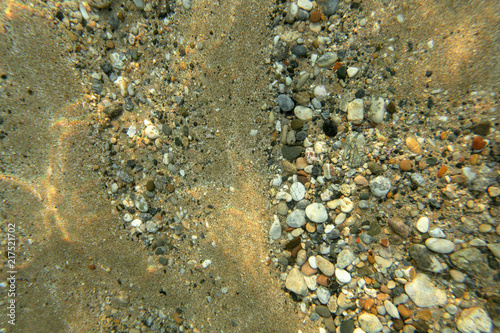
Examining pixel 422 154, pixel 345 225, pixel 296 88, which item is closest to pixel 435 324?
pixel 345 225

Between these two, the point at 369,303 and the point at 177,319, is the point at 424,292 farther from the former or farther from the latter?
the point at 177,319

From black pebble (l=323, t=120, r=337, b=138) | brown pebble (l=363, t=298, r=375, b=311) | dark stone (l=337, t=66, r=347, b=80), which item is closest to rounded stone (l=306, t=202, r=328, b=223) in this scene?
black pebble (l=323, t=120, r=337, b=138)

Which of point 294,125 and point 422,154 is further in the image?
point 294,125

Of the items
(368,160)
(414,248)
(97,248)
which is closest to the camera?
(414,248)

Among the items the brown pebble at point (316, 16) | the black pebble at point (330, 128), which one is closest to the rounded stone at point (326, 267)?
the black pebble at point (330, 128)

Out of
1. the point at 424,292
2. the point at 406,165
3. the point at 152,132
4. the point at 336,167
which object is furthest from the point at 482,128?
the point at 152,132

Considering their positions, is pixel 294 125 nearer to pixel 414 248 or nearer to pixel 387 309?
pixel 414 248

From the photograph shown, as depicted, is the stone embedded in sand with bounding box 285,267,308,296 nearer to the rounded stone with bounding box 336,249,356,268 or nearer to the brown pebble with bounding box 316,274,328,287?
the brown pebble with bounding box 316,274,328,287
